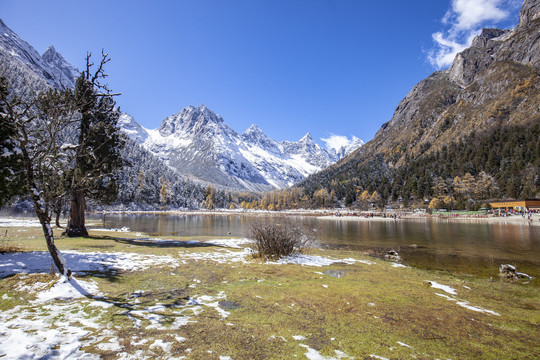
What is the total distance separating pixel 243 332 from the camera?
5.07 m

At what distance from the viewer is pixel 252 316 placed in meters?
5.95

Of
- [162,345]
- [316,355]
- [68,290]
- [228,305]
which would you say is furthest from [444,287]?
[68,290]

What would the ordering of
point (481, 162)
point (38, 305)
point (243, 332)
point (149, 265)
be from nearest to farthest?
point (243, 332), point (38, 305), point (149, 265), point (481, 162)

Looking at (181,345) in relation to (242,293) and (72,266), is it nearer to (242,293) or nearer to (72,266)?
(242,293)

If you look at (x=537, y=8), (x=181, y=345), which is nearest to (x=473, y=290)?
(x=181, y=345)

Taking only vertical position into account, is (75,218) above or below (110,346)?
above

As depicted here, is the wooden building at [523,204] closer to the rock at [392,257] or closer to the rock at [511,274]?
the rock at [392,257]

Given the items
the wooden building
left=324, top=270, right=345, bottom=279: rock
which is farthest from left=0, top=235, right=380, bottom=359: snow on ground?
the wooden building

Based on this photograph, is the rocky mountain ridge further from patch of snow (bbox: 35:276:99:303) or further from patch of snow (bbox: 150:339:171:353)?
patch of snow (bbox: 35:276:99:303)

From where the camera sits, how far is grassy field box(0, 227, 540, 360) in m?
4.41

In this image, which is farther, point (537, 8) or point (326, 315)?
point (537, 8)

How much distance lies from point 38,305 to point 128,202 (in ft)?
514

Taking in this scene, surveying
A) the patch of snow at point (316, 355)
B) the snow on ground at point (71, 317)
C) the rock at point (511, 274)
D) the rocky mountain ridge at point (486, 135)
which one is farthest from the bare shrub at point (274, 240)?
the rocky mountain ridge at point (486, 135)

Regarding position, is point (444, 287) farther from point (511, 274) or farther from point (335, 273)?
point (511, 274)
